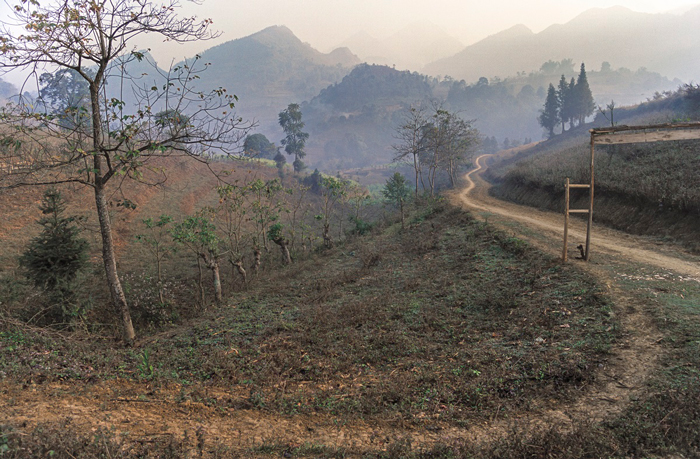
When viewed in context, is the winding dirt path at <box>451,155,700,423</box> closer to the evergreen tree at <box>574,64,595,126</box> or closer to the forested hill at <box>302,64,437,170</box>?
the evergreen tree at <box>574,64,595,126</box>

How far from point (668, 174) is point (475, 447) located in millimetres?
18555

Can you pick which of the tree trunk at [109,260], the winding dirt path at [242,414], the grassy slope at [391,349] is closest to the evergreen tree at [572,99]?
the grassy slope at [391,349]

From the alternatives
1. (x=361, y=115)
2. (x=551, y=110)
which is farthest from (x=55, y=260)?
(x=361, y=115)

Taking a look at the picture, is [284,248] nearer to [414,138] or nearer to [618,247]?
[618,247]

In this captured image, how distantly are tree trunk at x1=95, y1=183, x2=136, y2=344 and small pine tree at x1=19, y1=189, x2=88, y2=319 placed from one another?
3.75 meters

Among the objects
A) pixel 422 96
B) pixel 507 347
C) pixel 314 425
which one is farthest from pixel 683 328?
pixel 422 96

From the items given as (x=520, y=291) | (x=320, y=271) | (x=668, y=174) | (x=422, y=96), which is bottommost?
(x=320, y=271)

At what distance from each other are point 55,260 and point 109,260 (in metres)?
4.77

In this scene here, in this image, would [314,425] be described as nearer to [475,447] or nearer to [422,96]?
[475,447]

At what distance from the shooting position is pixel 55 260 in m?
10.7

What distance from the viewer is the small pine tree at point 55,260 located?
10.6 metres

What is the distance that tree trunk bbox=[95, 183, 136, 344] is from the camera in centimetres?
753

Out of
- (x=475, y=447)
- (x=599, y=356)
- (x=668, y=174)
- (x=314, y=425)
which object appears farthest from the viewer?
(x=668, y=174)

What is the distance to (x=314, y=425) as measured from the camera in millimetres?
4387
